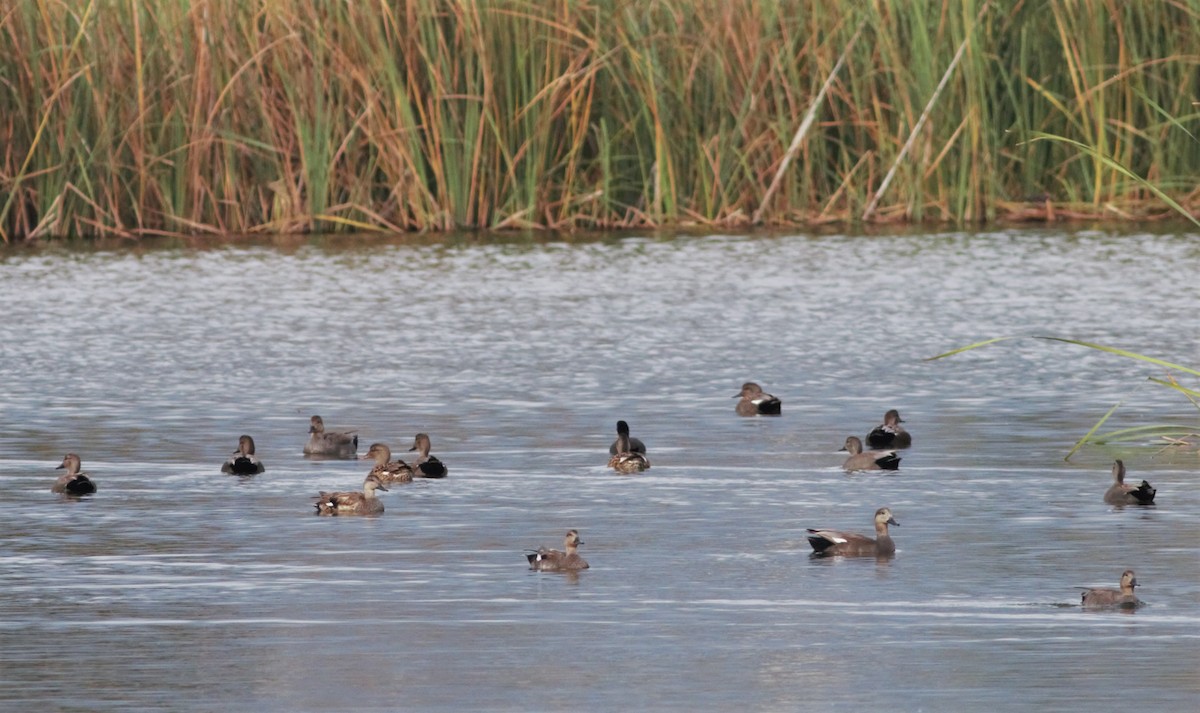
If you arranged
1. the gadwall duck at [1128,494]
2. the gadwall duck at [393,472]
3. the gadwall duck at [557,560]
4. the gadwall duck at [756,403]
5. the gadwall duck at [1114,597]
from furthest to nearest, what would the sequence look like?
1. the gadwall duck at [756,403]
2. the gadwall duck at [393,472]
3. the gadwall duck at [1128,494]
4. the gadwall duck at [557,560]
5. the gadwall duck at [1114,597]

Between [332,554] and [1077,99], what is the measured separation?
1499cm

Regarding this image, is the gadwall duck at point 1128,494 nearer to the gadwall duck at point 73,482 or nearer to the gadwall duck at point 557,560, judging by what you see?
the gadwall duck at point 557,560

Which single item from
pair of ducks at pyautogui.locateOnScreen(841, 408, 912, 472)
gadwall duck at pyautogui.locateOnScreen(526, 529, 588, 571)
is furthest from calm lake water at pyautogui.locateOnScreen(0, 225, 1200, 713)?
pair of ducks at pyautogui.locateOnScreen(841, 408, 912, 472)

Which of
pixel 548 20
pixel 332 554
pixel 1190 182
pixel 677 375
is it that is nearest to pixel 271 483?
pixel 332 554

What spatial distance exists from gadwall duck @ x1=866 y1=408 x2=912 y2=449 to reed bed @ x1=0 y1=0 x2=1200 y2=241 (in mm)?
11448

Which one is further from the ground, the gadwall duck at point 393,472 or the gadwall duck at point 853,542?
the gadwall duck at point 393,472

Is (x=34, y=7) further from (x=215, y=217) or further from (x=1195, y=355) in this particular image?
(x=1195, y=355)

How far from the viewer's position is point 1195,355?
16.2 meters

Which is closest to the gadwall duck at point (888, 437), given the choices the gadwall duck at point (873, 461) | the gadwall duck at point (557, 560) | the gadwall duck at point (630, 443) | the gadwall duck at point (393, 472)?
the gadwall duck at point (873, 461)

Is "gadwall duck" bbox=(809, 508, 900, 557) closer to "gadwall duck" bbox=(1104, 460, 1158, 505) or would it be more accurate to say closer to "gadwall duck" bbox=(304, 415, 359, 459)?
"gadwall duck" bbox=(1104, 460, 1158, 505)

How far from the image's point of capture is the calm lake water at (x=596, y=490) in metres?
7.94

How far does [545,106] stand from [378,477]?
505 inches

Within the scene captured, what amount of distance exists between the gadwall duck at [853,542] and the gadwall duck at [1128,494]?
1.34 metres

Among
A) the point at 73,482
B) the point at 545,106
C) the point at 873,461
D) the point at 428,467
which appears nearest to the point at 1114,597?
the point at 873,461
